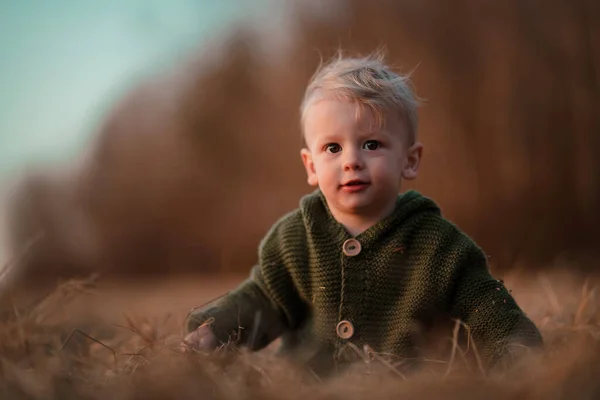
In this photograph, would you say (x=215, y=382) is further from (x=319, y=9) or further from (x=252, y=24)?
(x=252, y=24)

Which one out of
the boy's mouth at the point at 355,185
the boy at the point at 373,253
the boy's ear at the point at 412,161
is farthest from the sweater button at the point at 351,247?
the boy's ear at the point at 412,161

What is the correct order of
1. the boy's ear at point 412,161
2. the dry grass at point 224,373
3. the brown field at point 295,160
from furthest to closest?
the brown field at point 295,160, the boy's ear at point 412,161, the dry grass at point 224,373

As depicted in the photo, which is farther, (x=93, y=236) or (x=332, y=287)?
(x=93, y=236)

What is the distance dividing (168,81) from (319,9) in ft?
4.33

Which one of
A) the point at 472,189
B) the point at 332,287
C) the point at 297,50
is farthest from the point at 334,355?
the point at 297,50

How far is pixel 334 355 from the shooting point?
6.04 ft

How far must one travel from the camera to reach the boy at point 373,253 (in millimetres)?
1812

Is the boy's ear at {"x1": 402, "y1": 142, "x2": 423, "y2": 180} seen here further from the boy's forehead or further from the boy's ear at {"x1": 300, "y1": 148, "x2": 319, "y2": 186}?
the boy's ear at {"x1": 300, "y1": 148, "x2": 319, "y2": 186}

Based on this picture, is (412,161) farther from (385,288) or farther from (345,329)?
(345,329)

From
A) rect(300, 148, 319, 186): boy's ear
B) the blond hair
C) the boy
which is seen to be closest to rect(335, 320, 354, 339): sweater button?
the boy

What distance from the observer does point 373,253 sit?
6.13 feet

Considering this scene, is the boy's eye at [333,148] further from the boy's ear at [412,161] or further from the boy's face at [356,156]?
the boy's ear at [412,161]

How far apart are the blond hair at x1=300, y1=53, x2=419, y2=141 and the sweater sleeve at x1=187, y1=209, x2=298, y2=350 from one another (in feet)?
1.29

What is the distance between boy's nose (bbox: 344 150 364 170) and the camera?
1829 millimetres
